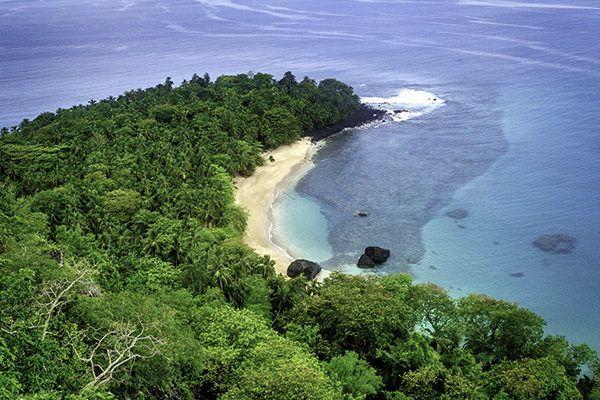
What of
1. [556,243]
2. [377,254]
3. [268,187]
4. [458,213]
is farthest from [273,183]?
[556,243]

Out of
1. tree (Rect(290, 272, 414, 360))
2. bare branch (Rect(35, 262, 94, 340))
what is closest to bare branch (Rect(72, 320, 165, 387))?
bare branch (Rect(35, 262, 94, 340))

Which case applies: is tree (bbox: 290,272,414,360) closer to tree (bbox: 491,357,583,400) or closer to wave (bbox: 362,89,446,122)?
tree (bbox: 491,357,583,400)

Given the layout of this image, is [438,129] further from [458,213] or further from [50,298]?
[50,298]

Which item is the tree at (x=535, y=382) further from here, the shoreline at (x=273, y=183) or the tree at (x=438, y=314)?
the shoreline at (x=273, y=183)

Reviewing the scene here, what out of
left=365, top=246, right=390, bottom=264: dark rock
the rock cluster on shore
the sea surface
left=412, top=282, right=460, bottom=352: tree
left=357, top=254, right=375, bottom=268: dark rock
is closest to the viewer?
left=412, top=282, right=460, bottom=352: tree

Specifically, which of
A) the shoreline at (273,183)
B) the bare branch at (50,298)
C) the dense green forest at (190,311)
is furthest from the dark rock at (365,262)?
the bare branch at (50,298)
